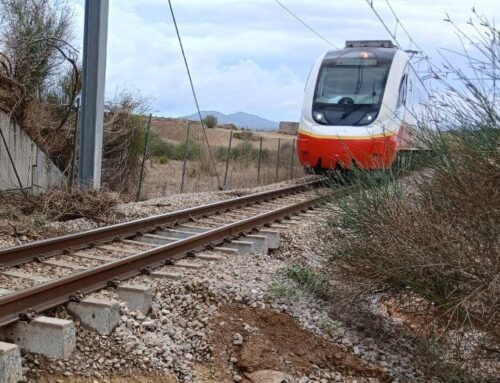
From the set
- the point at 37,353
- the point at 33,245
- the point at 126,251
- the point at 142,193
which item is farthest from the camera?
the point at 142,193

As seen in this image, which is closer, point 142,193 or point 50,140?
point 50,140

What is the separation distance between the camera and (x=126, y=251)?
7.85 metres

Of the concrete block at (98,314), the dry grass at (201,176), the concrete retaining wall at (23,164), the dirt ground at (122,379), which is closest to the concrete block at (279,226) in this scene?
the concrete retaining wall at (23,164)

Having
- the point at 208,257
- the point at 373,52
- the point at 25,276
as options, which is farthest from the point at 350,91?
the point at 25,276

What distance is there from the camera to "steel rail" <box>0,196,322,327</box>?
479 centimetres

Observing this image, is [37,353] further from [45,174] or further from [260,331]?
[45,174]

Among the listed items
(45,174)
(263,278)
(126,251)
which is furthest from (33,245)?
(45,174)

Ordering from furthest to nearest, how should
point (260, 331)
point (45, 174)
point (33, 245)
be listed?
point (45, 174) < point (33, 245) < point (260, 331)

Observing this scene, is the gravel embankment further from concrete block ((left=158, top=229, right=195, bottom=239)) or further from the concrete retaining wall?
the concrete retaining wall

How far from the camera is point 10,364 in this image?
13.3 feet

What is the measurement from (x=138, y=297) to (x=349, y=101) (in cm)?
1136

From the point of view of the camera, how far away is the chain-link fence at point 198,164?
60.7 ft

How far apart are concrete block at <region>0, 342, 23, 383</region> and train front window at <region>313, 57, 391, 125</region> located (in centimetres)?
1243

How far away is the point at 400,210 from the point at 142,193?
11.6m
